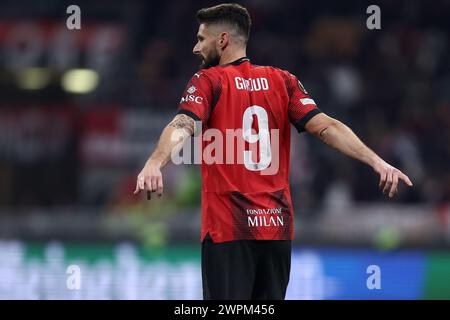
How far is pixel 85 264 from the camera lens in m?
11.4

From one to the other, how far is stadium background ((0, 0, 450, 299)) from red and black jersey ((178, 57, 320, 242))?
5023 millimetres

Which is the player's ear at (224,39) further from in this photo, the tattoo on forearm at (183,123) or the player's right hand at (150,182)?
the player's right hand at (150,182)

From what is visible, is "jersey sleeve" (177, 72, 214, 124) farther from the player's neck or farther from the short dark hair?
the short dark hair

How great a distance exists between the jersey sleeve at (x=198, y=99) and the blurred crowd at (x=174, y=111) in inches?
304

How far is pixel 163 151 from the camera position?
521 centimetres

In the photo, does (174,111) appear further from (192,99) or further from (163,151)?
(163,151)

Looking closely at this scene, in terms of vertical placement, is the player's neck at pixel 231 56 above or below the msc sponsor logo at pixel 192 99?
above

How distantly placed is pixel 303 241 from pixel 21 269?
2.97 metres

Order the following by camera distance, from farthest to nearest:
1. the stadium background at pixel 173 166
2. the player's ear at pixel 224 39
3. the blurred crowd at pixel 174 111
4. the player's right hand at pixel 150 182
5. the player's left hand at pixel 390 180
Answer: the blurred crowd at pixel 174 111 → the stadium background at pixel 173 166 → the player's ear at pixel 224 39 → the player's left hand at pixel 390 180 → the player's right hand at pixel 150 182

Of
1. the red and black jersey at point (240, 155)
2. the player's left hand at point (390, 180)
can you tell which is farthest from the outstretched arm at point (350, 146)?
the red and black jersey at point (240, 155)

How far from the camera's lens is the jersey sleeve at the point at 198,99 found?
5.41 m

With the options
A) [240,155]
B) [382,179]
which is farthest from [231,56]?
[382,179]
